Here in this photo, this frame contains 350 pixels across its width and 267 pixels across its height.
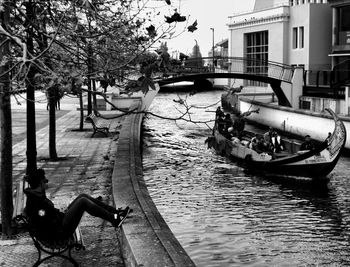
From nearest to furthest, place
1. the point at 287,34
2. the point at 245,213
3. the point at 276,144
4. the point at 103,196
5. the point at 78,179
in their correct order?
1. the point at 103,196
2. the point at 78,179
3. the point at 245,213
4. the point at 276,144
5. the point at 287,34

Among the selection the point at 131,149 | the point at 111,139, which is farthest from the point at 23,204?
the point at 111,139

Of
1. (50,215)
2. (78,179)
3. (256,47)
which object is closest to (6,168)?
(50,215)

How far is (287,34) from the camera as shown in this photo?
184 feet

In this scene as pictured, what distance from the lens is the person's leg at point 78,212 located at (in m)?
7.48

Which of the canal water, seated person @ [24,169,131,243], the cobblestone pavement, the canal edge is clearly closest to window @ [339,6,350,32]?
the cobblestone pavement

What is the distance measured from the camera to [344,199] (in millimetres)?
18359

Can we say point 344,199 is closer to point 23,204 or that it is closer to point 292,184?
point 292,184

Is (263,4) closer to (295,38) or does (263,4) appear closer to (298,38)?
(295,38)

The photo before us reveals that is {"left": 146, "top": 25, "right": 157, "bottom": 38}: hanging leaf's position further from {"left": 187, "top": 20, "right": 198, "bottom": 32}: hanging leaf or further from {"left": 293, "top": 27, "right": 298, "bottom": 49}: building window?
{"left": 293, "top": 27, "right": 298, "bottom": 49}: building window

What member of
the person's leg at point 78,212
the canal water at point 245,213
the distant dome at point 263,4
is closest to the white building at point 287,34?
the distant dome at point 263,4

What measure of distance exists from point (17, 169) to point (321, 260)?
28.4ft

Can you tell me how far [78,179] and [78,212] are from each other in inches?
314

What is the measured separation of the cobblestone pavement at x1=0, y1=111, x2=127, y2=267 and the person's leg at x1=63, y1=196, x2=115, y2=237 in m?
0.63

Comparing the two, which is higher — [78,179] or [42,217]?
[42,217]
